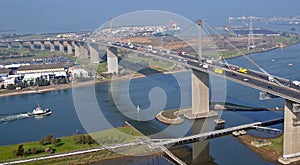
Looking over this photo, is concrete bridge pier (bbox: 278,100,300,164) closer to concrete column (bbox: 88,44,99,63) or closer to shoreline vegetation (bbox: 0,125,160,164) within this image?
shoreline vegetation (bbox: 0,125,160,164)

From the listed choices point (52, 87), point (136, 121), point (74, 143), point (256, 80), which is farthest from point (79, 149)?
point (52, 87)

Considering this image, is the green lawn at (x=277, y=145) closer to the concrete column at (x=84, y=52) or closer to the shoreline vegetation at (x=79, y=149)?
the shoreline vegetation at (x=79, y=149)

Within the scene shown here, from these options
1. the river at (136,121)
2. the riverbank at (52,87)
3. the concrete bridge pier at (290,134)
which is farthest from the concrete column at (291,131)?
the riverbank at (52,87)

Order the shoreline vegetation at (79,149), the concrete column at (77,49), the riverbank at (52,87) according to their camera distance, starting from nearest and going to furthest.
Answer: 1. the shoreline vegetation at (79,149)
2. the riverbank at (52,87)
3. the concrete column at (77,49)

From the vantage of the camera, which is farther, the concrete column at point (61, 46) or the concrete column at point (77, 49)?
the concrete column at point (61, 46)

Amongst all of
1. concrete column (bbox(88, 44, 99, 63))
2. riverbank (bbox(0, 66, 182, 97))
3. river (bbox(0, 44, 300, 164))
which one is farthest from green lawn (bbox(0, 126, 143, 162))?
concrete column (bbox(88, 44, 99, 63))

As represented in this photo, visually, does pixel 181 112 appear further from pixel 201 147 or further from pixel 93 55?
pixel 93 55

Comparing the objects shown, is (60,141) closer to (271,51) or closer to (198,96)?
(198,96)
